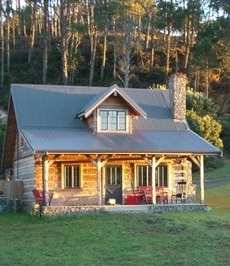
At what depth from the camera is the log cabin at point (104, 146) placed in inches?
1177

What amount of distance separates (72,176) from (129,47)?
29352mm

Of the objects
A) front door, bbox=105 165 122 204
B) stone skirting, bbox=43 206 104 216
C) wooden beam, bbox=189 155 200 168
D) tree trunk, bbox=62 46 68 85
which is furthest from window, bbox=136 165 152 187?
tree trunk, bbox=62 46 68 85

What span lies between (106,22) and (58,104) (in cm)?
2977

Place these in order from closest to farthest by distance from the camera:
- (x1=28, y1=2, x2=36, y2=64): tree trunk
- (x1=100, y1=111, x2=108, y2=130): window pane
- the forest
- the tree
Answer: (x1=100, y1=111, x2=108, y2=130): window pane < the tree < the forest < (x1=28, y1=2, x2=36, y2=64): tree trunk

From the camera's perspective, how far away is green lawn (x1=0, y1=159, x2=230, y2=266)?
16.7 meters

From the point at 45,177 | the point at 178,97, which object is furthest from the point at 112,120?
the point at 45,177

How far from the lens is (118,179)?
32.3 metres

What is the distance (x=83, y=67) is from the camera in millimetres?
64188

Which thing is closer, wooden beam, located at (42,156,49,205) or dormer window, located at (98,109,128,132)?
wooden beam, located at (42,156,49,205)

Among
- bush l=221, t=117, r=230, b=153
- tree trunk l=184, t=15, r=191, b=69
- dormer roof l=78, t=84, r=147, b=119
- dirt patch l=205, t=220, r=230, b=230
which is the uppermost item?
tree trunk l=184, t=15, r=191, b=69

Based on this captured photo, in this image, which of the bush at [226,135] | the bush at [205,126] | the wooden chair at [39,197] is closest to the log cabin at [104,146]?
the wooden chair at [39,197]

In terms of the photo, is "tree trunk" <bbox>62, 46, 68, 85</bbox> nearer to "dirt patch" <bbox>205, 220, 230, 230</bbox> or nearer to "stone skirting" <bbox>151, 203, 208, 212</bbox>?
"stone skirting" <bbox>151, 203, 208, 212</bbox>

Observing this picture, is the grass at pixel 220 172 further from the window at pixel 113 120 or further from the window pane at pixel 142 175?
the window at pixel 113 120

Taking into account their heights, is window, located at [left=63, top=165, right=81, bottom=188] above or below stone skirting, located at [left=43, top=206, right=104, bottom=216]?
above
